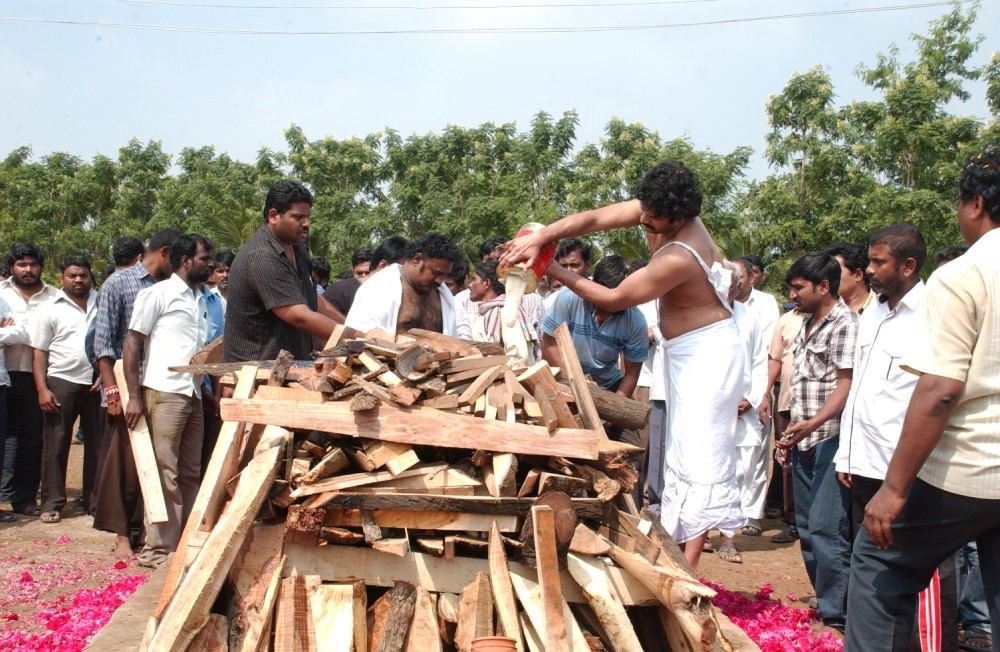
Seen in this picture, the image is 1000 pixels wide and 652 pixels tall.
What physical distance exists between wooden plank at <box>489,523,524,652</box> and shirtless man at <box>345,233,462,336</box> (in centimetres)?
270

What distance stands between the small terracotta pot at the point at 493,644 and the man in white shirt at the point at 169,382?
3655 mm

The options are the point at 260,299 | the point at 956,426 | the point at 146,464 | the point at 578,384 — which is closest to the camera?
the point at 956,426

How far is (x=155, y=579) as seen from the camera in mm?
4250

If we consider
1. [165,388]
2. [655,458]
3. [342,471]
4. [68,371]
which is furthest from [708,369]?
[68,371]

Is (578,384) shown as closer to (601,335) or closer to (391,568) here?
(391,568)

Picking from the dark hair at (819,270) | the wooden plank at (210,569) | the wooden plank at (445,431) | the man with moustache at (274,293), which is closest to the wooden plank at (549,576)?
the wooden plank at (445,431)

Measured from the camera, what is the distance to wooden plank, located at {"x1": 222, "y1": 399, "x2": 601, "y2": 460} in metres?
3.46

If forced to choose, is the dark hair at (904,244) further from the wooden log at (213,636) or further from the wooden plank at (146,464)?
the wooden plank at (146,464)

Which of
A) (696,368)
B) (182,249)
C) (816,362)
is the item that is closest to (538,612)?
(696,368)

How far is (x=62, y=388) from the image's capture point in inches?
304

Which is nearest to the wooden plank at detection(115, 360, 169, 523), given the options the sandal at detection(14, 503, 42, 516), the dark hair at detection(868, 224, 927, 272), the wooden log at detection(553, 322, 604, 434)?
the sandal at detection(14, 503, 42, 516)

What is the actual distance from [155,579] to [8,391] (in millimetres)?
4718

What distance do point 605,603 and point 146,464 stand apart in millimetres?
3691

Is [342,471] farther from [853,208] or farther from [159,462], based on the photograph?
[853,208]
